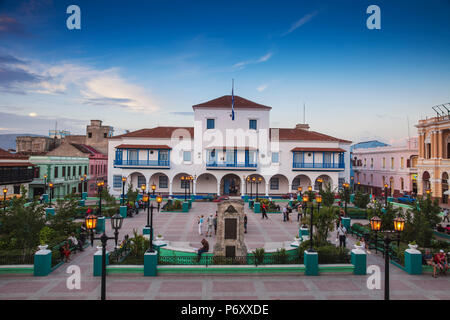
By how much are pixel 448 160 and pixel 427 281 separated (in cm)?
3174

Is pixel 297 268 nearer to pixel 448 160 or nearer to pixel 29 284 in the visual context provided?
pixel 29 284

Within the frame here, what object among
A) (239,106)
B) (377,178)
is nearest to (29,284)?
(239,106)

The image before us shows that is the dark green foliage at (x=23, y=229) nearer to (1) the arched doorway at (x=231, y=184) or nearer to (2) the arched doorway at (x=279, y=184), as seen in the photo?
(1) the arched doorway at (x=231, y=184)

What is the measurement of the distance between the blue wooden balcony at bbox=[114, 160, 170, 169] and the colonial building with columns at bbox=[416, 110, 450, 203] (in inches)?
1322

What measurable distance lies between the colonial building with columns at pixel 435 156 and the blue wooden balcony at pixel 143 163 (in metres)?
33.6

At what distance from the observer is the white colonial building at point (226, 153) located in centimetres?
3831

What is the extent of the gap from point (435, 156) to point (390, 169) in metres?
9.56

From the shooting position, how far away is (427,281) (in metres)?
11.6

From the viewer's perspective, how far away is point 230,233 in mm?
13672

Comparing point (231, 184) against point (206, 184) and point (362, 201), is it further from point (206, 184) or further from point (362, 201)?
point (362, 201)

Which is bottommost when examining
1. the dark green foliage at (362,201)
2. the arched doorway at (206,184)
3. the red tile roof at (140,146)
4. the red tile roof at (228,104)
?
the dark green foliage at (362,201)

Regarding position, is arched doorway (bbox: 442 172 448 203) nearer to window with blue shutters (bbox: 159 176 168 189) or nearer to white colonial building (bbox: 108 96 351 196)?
white colonial building (bbox: 108 96 351 196)

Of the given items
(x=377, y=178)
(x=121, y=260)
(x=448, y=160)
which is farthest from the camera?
(x=377, y=178)

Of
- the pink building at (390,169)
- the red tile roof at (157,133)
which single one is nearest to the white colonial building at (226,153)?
the red tile roof at (157,133)
